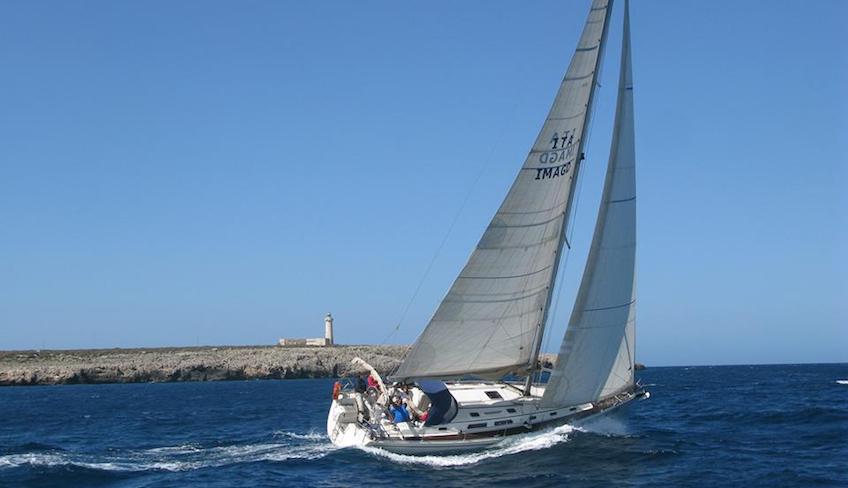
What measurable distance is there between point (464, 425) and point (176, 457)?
29.7 feet

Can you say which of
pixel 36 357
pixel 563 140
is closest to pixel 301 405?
pixel 563 140

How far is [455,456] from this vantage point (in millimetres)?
25672

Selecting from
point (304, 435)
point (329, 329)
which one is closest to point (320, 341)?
point (329, 329)

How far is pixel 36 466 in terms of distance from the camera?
25.4 metres

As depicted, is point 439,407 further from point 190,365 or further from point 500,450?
point 190,365

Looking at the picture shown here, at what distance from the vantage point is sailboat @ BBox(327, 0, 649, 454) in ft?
88.5

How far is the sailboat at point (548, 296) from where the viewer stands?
27.0 m

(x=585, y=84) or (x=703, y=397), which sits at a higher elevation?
(x=585, y=84)

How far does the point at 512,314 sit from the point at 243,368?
220ft

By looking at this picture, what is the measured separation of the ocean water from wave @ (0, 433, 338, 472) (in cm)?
4

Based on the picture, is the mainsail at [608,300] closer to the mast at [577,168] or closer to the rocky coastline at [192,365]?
the mast at [577,168]

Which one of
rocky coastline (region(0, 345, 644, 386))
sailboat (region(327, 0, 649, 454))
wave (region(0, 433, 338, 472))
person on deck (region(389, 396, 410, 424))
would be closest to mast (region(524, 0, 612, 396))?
sailboat (region(327, 0, 649, 454))

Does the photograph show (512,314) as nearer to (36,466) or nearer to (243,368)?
(36,466)

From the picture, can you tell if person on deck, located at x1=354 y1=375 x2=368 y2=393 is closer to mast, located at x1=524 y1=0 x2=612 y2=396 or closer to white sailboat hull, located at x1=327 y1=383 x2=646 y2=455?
white sailboat hull, located at x1=327 y1=383 x2=646 y2=455
